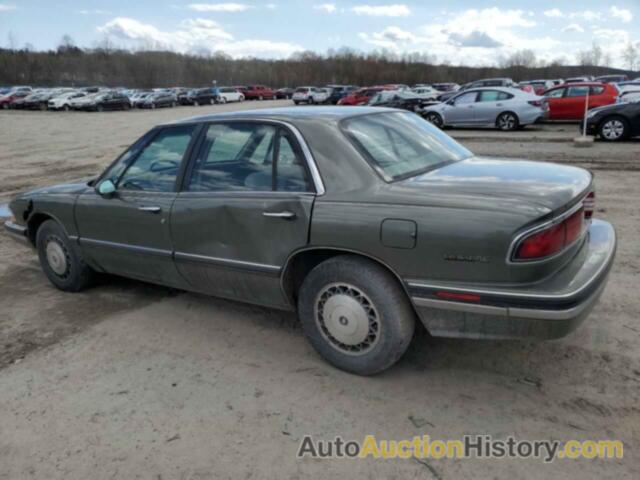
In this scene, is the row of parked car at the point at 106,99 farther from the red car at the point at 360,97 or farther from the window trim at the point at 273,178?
the window trim at the point at 273,178

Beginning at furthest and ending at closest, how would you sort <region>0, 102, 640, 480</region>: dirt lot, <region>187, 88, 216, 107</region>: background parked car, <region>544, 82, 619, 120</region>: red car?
<region>187, 88, 216, 107</region>: background parked car
<region>544, 82, 619, 120</region>: red car
<region>0, 102, 640, 480</region>: dirt lot

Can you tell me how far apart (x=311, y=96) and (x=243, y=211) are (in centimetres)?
4364

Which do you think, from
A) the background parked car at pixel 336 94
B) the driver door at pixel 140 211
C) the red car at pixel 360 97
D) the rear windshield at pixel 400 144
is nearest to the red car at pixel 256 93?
the background parked car at pixel 336 94

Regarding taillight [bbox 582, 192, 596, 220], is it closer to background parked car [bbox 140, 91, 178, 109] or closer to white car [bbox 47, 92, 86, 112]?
white car [bbox 47, 92, 86, 112]

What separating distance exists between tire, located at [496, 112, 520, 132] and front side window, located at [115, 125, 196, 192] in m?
15.5

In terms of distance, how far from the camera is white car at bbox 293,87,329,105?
44266mm

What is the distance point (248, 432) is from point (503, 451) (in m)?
1.29

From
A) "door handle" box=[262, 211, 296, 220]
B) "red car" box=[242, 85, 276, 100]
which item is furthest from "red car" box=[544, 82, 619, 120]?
"red car" box=[242, 85, 276, 100]

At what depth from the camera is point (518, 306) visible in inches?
105

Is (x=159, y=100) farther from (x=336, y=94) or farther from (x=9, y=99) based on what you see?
(x=336, y=94)

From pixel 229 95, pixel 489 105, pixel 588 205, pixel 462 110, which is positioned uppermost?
pixel 229 95

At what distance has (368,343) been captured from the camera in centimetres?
320

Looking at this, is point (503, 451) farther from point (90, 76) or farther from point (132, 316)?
point (90, 76)

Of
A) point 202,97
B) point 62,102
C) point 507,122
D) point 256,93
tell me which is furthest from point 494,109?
point 256,93
